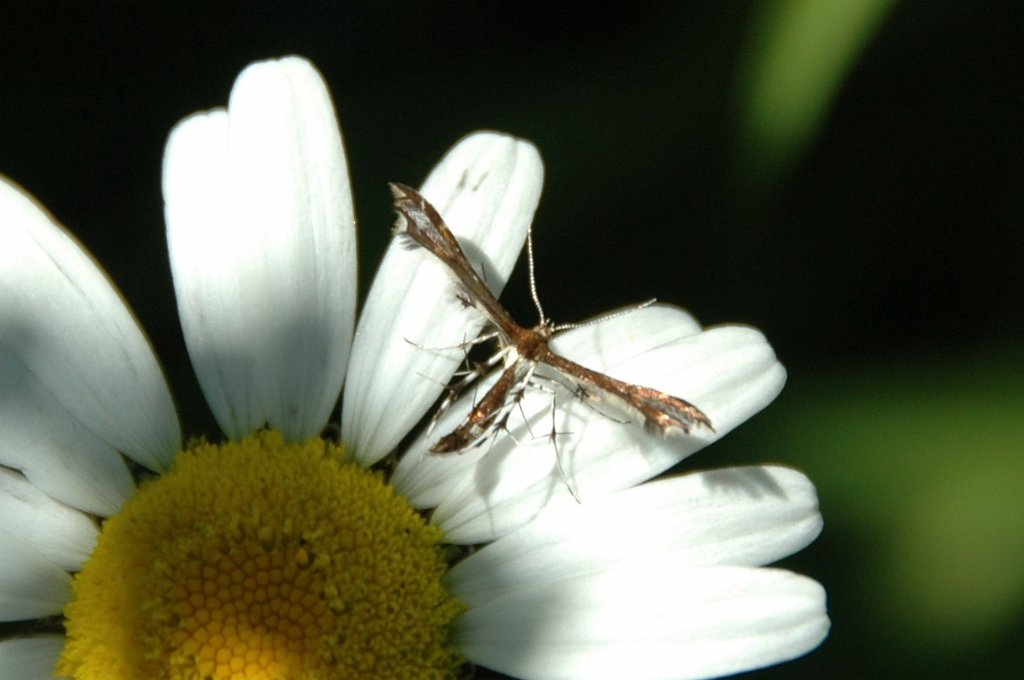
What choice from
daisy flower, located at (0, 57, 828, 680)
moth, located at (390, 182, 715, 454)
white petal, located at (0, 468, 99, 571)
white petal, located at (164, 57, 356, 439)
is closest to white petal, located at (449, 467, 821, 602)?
daisy flower, located at (0, 57, 828, 680)

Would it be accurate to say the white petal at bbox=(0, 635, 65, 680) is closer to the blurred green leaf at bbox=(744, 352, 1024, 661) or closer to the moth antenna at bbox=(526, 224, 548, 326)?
the moth antenna at bbox=(526, 224, 548, 326)

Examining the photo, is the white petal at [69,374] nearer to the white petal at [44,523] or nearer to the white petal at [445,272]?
the white petal at [44,523]

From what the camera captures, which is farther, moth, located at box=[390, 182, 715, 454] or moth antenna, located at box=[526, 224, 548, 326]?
moth antenna, located at box=[526, 224, 548, 326]

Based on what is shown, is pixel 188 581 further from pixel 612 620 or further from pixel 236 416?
pixel 612 620

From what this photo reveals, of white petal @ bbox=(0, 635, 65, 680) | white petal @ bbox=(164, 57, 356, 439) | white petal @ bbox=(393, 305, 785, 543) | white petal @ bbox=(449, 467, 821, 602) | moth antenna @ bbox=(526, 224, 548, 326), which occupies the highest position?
white petal @ bbox=(164, 57, 356, 439)

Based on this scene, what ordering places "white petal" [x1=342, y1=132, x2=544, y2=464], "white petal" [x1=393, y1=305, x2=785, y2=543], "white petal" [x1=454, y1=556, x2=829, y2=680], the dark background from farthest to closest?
the dark background → "white petal" [x1=342, y1=132, x2=544, y2=464] → "white petal" [x1=393, y1=305, x2=785, y2=543] → "white petal" [x1=454, y1=556, x2=829, y2=680]

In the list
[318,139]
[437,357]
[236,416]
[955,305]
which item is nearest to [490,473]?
[437,357]

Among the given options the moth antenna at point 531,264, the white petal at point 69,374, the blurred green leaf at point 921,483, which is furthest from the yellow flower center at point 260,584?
the blurred green leaf at point 921,483
